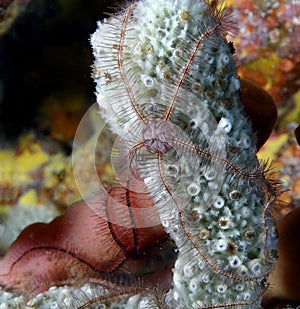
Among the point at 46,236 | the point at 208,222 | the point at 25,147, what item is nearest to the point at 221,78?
the point at 208,222

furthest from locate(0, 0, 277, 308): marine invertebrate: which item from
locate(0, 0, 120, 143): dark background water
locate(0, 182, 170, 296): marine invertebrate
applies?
locate(0, 0, 120, 143): dark background water

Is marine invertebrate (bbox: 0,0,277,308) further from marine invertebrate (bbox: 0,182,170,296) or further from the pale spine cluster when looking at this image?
marine invertebrate (bbox: 0,182,170,296)

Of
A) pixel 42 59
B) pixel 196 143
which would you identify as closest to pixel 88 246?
pixel 196 143

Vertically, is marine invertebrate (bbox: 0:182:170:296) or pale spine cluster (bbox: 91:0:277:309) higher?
pale spine cluster (bbox: 91:0:277:309)

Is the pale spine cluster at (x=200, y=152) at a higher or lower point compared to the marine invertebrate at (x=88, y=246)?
higher

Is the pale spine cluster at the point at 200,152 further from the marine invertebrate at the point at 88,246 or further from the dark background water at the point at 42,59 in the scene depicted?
the dark background water at the point at 42,59

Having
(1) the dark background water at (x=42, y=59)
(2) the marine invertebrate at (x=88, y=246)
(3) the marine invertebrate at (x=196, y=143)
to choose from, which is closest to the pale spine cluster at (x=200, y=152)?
(3) the marine invertebrate at (x=196, y=143)

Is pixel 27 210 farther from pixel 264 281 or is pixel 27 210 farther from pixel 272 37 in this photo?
pixel 272 37

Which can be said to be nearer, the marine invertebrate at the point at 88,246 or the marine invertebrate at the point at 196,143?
the marine invertebrate at the point at 196,143
